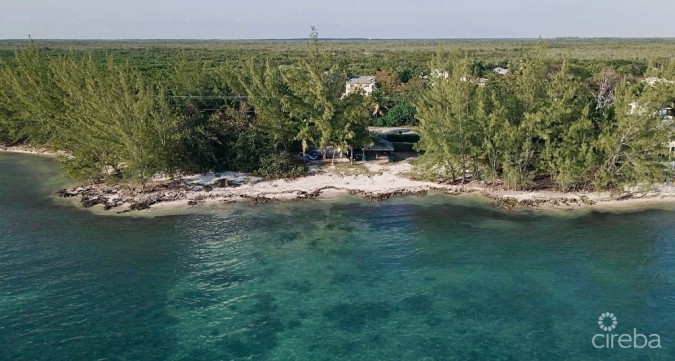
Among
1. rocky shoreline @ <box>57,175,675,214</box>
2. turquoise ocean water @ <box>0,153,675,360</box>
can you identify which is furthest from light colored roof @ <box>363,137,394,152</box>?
turquoise ocean water @ <box>0,153,675,360</box>

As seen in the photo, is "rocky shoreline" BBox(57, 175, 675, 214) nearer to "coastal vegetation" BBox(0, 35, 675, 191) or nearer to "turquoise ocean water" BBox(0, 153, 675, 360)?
"coastal vegetation" BBox(0, 35, 675, 191)

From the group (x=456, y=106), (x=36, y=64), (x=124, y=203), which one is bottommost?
(x=124, y=203)

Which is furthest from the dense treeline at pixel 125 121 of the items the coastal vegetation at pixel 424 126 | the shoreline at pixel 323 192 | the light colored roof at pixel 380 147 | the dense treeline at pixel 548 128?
the dense treeline at pixel 548 128

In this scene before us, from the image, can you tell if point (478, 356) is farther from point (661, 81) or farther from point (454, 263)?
point (661, 81)

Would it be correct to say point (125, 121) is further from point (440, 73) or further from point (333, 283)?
point (440, 73)

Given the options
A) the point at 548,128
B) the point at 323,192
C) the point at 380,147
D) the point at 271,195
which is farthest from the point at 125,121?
the point at 548,128

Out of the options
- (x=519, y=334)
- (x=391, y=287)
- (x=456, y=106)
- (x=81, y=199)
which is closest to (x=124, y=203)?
(x=81, y=199)

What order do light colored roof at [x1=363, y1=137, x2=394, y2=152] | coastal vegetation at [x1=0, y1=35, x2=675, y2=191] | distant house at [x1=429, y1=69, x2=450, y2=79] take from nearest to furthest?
1. coastal vegetation at [x1=0, y1=35, x2=675, y2=191]
2. distant house at [x1=429, y1=69, x2=450, y2=79]
3. light colored roof at [x1=363, y1=137, x2=394, y2=152]
